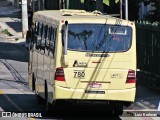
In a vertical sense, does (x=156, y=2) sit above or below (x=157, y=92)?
above

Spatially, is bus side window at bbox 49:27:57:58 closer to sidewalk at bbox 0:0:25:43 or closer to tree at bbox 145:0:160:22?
tree at bbox 145:0:160:22

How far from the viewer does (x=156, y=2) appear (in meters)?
23.3

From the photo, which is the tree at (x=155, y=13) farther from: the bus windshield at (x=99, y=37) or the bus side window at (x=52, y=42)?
the bus side window at (x=52, y=42)

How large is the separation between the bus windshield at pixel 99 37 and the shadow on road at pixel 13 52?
694 inches

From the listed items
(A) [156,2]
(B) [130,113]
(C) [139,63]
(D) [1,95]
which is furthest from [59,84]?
(A) [156,2]

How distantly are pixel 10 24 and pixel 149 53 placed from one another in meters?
36.6

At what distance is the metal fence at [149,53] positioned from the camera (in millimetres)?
19828

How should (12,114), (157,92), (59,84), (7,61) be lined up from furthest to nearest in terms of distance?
(7,61) → (157,92) → (12,114) → (59,84)

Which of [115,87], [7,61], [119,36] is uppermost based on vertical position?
[119,36]

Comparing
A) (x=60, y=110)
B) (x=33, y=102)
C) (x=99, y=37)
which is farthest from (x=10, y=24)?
(x=99, y=37)

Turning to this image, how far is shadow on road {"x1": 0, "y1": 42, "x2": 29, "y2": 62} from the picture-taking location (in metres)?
32.8

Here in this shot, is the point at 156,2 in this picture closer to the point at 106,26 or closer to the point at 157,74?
the point at 157,74

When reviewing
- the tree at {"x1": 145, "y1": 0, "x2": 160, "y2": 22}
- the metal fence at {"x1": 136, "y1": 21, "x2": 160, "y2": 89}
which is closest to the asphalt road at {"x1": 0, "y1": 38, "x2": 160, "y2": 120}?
the metal fence at {"x1": 136, "y1": 21, "x2": 160, "y2": 89}

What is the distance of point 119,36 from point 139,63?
24.8 ft
